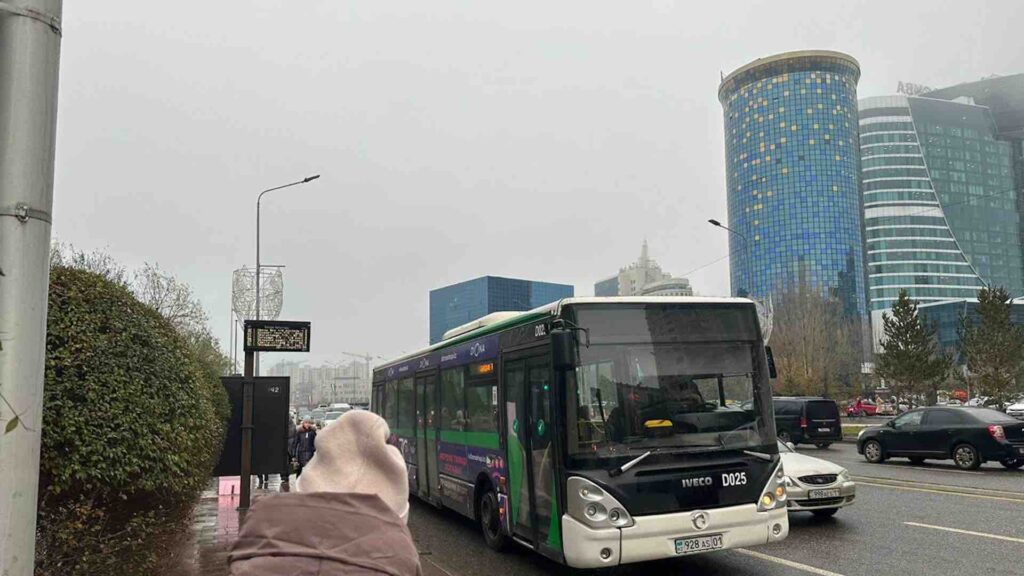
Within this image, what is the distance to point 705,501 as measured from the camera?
7.39m

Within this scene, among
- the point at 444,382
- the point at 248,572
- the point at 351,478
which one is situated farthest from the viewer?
the point at 444,382

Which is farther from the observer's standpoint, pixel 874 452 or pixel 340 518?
pixel 874 452

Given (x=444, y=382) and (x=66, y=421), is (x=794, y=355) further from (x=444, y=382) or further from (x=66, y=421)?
(x=66, y=421)

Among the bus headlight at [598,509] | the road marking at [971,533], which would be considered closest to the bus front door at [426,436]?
the bus headlight at [598,509]

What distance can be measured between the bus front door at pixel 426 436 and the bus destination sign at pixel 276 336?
2196mm

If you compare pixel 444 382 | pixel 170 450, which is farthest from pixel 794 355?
pixel 170 450

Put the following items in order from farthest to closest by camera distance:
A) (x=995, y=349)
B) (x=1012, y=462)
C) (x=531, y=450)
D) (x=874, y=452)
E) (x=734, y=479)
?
(x=995, y=349), (x=874, y=452), (x=1012, y=462), (x=531, y=450), (x=734, y=479)

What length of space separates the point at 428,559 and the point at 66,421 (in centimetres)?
544

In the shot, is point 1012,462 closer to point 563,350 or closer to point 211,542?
point 563,350

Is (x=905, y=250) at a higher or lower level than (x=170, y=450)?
higher

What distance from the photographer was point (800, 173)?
440 feet

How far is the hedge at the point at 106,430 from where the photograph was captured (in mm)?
4672

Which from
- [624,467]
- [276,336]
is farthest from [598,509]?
[276,336]

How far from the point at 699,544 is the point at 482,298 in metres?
68.0
